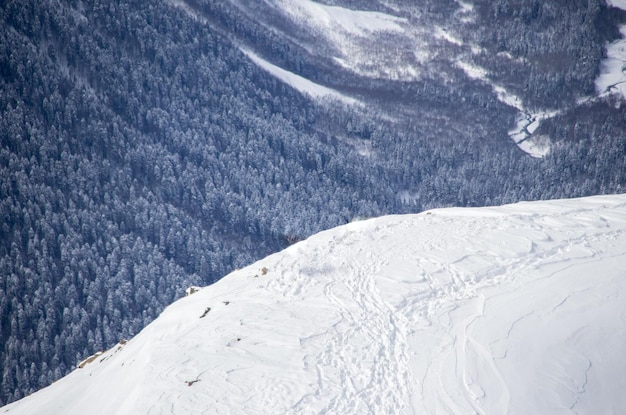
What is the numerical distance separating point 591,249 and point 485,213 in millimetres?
10702

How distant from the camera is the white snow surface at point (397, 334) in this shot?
99.4 ft

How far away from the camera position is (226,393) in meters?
30.5

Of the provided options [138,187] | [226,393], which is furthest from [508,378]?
[138,187]

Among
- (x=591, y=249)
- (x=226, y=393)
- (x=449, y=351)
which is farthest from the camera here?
(x=591, y=249)

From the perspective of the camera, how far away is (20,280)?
139m

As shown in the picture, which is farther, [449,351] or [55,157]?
[55,157]

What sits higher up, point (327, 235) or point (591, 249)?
point (591, 249)

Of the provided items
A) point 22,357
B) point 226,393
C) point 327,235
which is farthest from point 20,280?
point 226,393

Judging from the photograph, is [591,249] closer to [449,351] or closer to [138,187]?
[449,351]

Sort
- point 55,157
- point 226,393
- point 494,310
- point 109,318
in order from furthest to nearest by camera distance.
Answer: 1. point 55,157
2. point 109,318
3. point 494,310
4. point 226,393

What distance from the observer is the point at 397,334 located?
114 ft

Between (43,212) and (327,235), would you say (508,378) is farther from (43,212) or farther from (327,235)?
(43,212)

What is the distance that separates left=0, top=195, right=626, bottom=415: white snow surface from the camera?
3030 cm

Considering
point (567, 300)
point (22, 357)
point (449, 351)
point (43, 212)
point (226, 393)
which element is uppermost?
point (567, 300)
